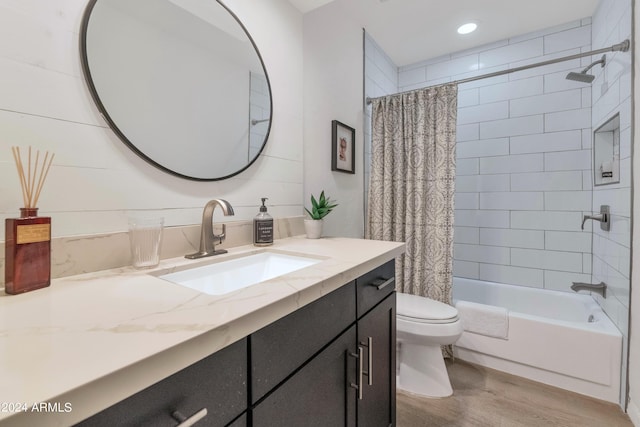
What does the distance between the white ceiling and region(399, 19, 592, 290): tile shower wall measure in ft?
0.46

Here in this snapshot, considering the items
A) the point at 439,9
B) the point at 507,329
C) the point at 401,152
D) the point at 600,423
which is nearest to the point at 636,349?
the point at 600,423

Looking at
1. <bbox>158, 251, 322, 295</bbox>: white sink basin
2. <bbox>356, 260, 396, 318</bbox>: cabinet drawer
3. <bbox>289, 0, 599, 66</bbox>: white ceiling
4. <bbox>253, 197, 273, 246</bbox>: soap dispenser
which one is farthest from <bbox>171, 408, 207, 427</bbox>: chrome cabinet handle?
<bbox>289, 0, 599, 66</bbox>: white ceiling

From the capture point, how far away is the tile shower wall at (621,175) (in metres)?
1.47

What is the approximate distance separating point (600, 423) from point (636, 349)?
0.41 meters

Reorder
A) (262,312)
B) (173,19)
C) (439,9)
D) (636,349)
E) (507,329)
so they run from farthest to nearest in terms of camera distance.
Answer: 1. (439,9)
2. (507,329)
3. (636,349)
4. (173,19)
5. (262,312)

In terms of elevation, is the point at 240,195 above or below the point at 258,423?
above

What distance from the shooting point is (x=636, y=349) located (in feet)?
4.45

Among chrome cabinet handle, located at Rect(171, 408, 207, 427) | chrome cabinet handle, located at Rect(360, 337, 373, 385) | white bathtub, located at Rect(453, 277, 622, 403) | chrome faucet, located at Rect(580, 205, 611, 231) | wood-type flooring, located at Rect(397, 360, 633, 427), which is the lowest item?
wood-type flooring, located at Rect(397, 360, 633, 427)

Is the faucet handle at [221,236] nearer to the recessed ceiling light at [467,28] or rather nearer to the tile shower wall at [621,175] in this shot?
the tile shower wall at [621,175]

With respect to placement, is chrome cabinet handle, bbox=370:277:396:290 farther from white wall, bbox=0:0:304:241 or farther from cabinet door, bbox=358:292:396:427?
white wall, bbox=0:0:304:241

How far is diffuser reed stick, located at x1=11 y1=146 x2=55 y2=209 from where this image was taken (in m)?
0.64

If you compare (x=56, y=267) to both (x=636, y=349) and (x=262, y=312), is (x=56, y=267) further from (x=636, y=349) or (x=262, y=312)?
(x=636, y=349)

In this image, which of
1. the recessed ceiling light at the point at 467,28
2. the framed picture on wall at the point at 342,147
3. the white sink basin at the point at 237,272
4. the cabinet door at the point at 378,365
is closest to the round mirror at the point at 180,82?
the white sink basin at the point at 237,272

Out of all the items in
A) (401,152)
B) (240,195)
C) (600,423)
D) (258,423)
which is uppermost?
(401,152)
